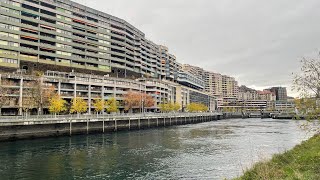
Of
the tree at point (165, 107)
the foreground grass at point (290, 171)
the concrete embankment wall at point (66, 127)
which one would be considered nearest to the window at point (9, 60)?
the concrete embankment wall at point (66, 127)

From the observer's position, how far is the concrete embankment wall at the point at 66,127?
72812 mm

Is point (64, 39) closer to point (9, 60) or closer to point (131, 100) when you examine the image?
point (9, 60)

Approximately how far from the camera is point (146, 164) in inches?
1711

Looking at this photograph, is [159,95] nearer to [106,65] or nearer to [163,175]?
[106,65]

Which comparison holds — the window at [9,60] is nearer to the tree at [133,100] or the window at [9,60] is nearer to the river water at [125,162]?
the tree at [133,100]

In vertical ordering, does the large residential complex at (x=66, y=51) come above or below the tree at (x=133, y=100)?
above

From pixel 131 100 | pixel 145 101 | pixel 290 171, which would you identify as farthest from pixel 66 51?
pixel 290 171

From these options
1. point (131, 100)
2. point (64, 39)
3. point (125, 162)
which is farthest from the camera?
point (131, 100)

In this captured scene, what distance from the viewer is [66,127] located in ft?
285

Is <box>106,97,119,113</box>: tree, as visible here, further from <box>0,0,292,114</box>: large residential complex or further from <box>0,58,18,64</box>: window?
<box>0,58,18,64</box>: window

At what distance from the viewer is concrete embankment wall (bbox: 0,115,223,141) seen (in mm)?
72812

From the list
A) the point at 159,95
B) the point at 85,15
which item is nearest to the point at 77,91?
the point at 85,15

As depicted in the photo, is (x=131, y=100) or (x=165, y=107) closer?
(x=131, y=100)

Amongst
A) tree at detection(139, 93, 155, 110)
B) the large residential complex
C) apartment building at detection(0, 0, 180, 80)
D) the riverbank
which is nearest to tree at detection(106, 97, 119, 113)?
the large residential complex
